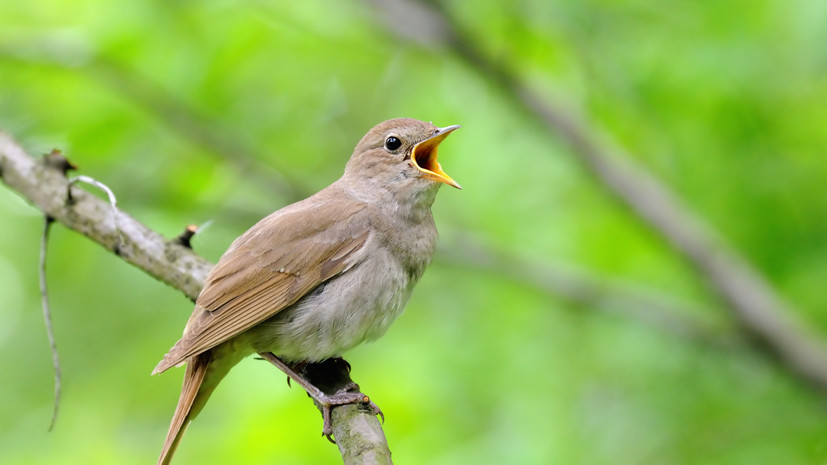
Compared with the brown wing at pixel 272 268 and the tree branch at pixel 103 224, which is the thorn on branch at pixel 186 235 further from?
the brown wing at pixel 272 268

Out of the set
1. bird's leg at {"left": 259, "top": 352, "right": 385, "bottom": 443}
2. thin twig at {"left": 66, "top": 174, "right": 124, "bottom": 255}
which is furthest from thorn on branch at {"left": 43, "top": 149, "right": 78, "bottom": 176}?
bird's leg at {"left": 259, "top": 352, "right": 385, "bottom": 443}

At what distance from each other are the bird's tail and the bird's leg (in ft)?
1.09

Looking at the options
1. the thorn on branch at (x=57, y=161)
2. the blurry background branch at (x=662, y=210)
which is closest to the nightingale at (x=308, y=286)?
the thorn on branch at (x=57, y=161)

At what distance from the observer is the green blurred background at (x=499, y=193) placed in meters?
5.34

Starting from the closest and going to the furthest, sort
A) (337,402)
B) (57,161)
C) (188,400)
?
(337,402) → (188,400) → (57,161)

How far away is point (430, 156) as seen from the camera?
5.16 meters

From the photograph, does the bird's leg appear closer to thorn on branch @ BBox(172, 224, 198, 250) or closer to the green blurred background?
the green blurred background

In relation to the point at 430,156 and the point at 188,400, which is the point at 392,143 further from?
the point at 188,400

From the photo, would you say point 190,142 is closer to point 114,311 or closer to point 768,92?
point 114,311

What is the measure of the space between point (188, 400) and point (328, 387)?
66 cm

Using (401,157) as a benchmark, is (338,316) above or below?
below

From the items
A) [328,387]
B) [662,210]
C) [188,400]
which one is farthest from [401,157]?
[662,210]

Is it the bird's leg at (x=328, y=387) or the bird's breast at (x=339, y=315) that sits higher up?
the bird's breast at (x=339, y=315)

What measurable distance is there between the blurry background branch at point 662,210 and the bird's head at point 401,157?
3.64 ft
